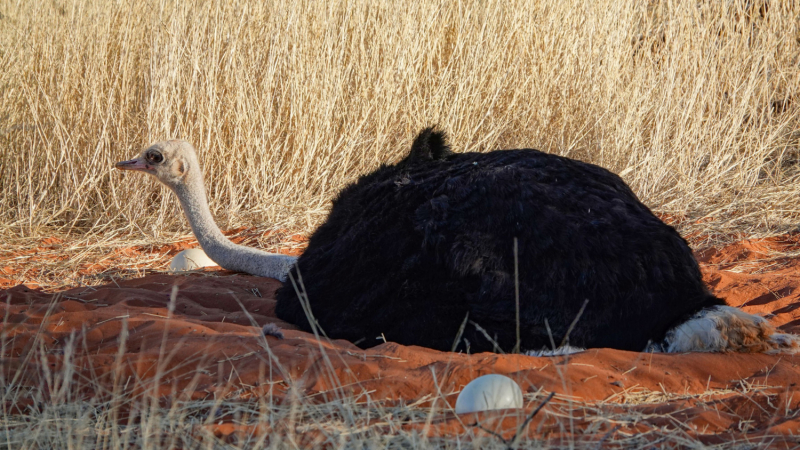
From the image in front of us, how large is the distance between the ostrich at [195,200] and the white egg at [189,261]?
0.46 metres

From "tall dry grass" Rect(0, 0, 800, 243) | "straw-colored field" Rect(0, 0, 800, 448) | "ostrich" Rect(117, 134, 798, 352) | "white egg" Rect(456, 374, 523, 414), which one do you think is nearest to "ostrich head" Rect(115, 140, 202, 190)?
"straw-colored field" Rect(0, 0, 800, 448)

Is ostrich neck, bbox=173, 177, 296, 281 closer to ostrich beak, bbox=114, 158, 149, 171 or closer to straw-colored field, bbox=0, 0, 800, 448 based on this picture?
ostrich beak, bbox=114, 158, 149, 171

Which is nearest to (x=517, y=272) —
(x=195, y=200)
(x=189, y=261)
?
(x=195, y=200)

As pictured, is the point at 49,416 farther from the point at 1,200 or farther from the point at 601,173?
the point at 1,200

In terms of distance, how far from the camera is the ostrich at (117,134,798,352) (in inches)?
105

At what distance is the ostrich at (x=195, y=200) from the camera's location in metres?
4.45

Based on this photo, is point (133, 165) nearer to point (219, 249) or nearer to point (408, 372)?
point (219, 249)

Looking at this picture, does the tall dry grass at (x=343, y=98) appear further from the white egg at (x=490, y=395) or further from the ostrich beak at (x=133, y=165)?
the white egg at (x=490, y=395)

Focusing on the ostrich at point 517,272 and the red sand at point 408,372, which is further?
the ostrich at point 517,272

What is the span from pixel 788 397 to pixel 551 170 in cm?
116

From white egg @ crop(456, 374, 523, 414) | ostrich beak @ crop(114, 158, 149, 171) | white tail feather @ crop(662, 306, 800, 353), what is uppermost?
ostrich beak @ crop(114, 158, 149, 171)

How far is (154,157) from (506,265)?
255cm

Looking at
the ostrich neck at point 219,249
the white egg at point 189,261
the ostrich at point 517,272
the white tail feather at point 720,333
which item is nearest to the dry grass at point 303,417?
the white tail feather at point 720,333

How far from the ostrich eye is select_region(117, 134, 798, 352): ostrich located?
5.59 feet
